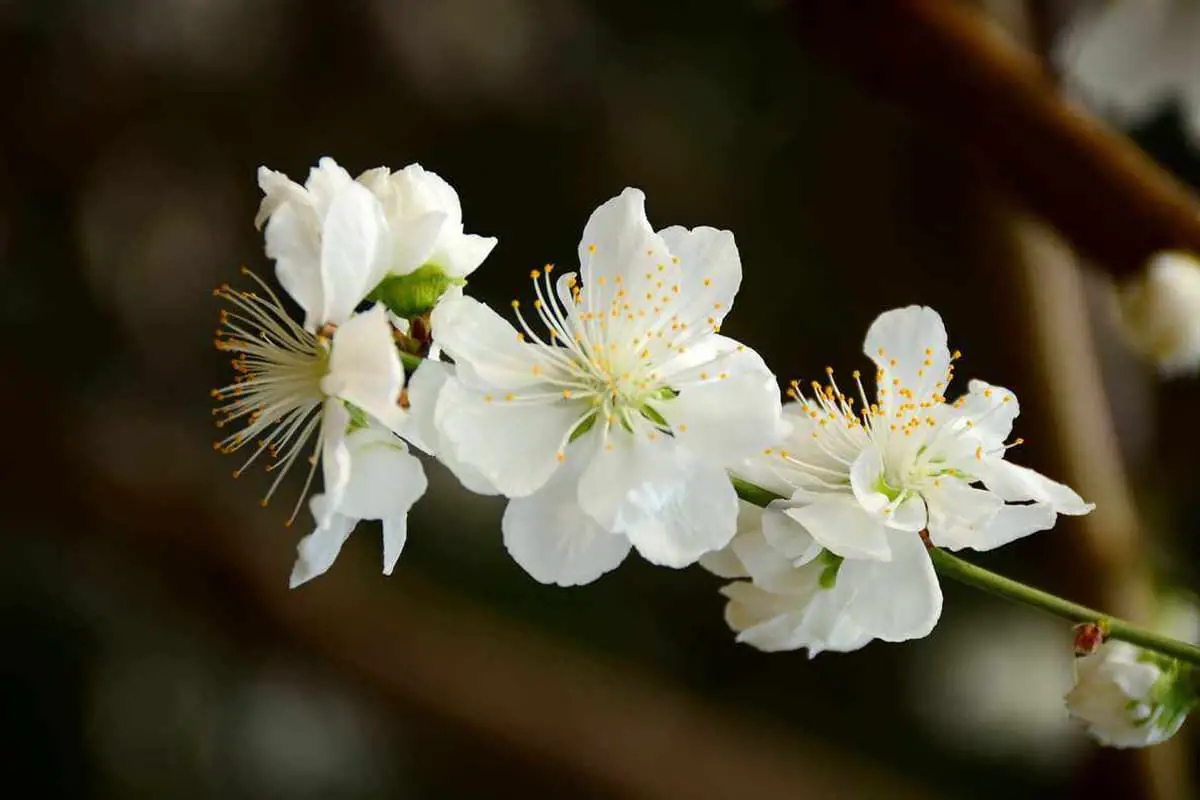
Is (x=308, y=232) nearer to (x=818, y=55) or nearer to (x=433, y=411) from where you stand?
(x=433, y=411)

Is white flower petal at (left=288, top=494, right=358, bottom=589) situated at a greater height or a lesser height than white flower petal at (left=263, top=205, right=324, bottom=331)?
lesser

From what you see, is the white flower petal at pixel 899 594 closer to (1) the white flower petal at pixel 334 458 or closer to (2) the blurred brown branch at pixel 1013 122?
(1) the white flower petal at pixel 334 458

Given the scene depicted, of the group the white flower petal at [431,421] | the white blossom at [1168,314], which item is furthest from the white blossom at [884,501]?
the white blossom at [1168,314]

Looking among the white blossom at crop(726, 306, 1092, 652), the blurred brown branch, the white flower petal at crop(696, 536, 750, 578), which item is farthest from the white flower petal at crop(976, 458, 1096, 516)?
the blurred brown branch

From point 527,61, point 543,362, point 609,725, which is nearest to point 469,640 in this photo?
point 609,725

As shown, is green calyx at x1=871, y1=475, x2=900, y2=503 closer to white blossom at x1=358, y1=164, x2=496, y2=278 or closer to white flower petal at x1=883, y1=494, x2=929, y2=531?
white flower petal at x1=883, y1=494, x2=929, y2=531

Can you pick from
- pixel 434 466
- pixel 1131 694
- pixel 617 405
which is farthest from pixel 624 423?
pixel 434 466

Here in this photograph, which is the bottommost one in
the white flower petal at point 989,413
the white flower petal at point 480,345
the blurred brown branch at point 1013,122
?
the white flower petal at point 480,345
